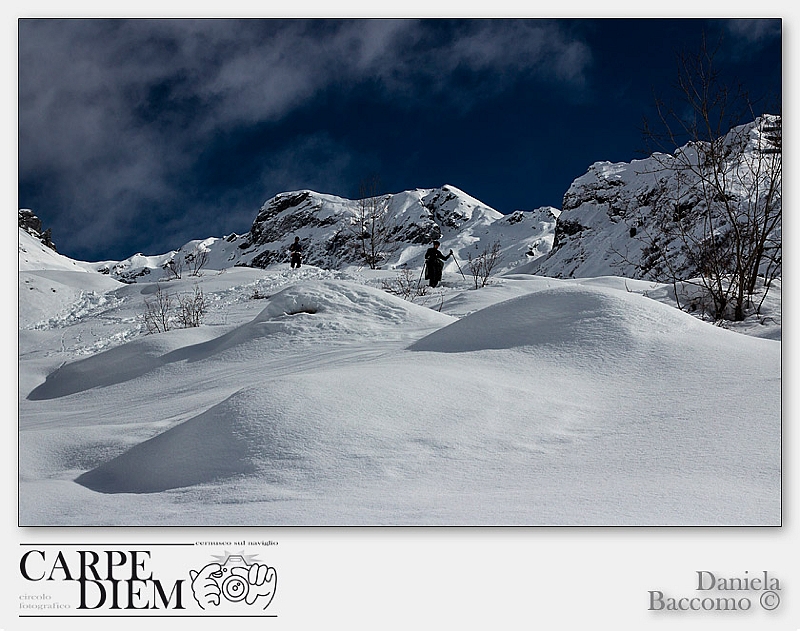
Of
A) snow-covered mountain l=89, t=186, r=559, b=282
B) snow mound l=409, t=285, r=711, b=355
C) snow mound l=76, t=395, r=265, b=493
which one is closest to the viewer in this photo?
snow mound l=76, t=395, r=265, b=493

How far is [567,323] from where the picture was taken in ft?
12.8

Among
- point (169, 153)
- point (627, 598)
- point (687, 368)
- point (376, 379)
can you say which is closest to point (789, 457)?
point (687, 368)

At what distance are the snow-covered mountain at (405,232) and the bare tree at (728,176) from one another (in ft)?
243

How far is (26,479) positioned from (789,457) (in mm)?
3665

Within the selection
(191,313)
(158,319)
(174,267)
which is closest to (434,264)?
(191,313)

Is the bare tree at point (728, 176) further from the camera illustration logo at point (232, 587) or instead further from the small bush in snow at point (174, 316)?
the small bush in snow at point (174, 316)

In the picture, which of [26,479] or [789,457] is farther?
[26,479]

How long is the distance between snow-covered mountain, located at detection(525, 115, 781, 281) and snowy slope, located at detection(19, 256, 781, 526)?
1994 millimetres

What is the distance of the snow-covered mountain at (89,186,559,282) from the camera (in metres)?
95.8

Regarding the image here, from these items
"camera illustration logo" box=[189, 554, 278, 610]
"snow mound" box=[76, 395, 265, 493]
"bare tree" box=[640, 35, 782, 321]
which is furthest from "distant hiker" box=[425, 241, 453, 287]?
"camera illustration logo" box=[189, 554, 278, 610]

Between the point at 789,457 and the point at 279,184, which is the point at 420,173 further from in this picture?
the point at 789,457

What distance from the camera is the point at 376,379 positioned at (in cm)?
319

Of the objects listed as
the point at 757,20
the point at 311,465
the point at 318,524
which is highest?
the point at 757,20

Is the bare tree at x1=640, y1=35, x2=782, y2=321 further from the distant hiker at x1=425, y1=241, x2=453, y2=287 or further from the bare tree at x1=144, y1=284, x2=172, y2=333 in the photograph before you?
the bare tree at x1=144, y1=284, x2=172, y2=333
